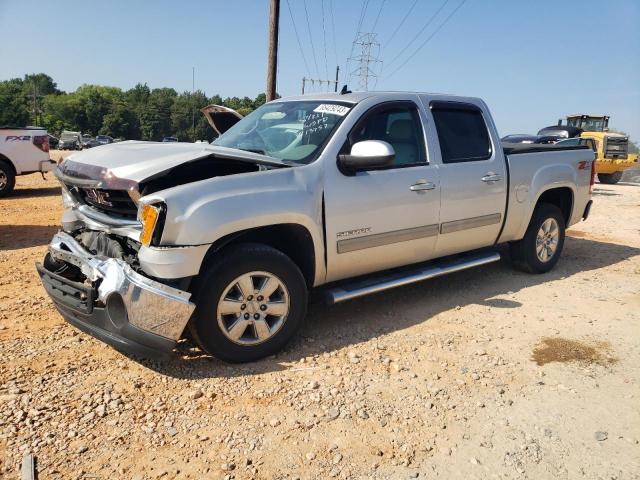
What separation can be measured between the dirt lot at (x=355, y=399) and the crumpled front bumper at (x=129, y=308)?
31cm

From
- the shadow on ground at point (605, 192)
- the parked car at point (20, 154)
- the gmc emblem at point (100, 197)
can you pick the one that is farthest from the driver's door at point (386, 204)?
the shadow on ground at point (605, 192)

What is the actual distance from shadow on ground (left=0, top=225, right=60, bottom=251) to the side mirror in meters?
4.79

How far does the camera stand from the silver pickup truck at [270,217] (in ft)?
9.90

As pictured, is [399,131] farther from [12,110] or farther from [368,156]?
[12,110]

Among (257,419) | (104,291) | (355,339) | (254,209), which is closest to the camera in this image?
(257,419)

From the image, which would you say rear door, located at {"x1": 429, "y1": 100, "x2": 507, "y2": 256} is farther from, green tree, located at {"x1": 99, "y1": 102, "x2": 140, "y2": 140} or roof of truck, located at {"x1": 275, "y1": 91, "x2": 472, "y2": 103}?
green tree, located at {"x1": 99, "y1": 102, "x2": 140, "y2": 140}

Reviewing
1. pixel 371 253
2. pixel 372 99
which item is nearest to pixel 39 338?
pixel 371 253

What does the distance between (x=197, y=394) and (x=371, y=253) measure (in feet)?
5.63

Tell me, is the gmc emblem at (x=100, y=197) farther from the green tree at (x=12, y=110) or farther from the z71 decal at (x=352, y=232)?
the green tree at (x=12, y=110)

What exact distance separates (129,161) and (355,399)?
215 centimetres

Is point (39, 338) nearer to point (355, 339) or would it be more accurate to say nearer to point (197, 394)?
point (197, 394)

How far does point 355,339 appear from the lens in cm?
390

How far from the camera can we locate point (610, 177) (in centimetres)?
1877

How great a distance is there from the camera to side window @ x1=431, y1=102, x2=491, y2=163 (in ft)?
14.9
